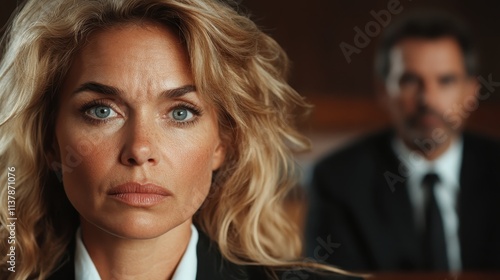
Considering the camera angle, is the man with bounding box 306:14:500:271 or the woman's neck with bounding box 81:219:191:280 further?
the man with bounding box 306:14:500:271

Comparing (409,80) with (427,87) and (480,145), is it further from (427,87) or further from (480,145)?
(480,145)

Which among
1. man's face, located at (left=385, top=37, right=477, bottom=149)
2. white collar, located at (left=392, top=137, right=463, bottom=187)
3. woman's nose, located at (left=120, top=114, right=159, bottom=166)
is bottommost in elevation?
white collar, located at (left=392, top=137, right=463, bottom=187)

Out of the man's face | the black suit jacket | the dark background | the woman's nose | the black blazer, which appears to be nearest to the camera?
the woman's nose

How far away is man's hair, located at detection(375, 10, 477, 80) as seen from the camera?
201cm

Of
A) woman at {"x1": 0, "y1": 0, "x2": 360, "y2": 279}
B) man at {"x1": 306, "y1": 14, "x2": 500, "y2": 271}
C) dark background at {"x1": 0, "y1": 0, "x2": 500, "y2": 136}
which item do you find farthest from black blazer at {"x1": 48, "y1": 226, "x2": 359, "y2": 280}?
dark background at {"x1": 0, "y1": 0, "x2": 500, "y2": 136}

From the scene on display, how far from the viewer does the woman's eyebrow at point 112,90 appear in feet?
2.42

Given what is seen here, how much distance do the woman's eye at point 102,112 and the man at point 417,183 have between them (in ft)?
3.58

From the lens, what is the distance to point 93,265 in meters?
0.80

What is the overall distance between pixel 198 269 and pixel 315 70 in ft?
5.48

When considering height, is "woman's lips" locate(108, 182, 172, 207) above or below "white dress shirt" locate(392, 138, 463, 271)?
above

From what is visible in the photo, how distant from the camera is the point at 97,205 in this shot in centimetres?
74

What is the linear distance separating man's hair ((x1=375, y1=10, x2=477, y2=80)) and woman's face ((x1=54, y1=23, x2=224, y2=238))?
135 cm

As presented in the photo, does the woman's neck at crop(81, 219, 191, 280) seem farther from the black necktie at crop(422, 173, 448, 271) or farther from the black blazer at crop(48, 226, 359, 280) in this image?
the black necktie at crop(422, 173, 448, 271)

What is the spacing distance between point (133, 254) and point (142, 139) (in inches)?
5.1
